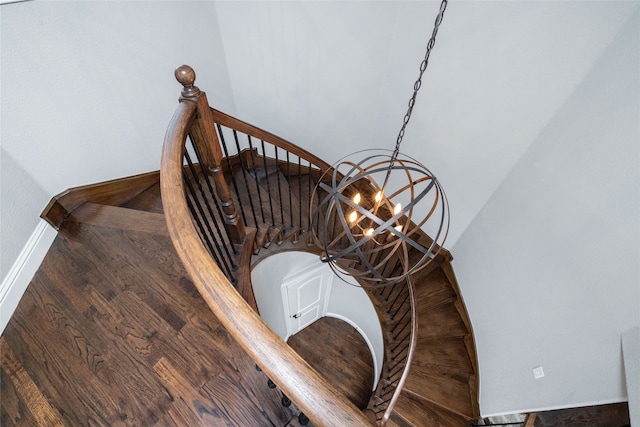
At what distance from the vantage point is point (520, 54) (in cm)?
180

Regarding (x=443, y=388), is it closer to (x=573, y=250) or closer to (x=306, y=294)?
(x=573, y=250)

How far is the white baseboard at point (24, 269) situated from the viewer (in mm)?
1467

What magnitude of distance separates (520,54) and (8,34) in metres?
2.84

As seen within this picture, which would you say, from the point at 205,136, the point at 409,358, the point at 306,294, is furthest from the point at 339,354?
the point at 205,136

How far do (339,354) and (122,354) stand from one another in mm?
3494

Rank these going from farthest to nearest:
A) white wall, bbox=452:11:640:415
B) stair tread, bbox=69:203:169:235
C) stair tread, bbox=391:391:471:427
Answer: stair tread, bbox=391:391:471:427 < stair tread, bbox=69:203:169:235 < white wall, bbox=452:11:640:415

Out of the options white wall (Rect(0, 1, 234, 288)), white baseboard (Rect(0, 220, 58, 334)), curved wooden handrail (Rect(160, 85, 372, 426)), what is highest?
white wall (Rect(0, 1, 234, 288))

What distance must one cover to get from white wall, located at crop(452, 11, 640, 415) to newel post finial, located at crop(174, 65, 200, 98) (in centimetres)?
198

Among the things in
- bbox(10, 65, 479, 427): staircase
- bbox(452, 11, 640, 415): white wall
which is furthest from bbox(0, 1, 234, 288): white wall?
bbox(452, 11, 640, 415): white wall

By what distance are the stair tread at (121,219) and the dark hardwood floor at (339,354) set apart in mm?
3168

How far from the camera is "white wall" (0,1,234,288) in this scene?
4.87 feet

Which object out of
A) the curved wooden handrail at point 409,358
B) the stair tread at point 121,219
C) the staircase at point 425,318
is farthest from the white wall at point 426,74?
the stair tread at point 121,219

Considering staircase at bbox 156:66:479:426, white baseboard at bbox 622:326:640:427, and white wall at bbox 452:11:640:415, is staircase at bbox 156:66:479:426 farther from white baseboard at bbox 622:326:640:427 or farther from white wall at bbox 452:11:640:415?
white baseboard at bbox 622:326:640:427

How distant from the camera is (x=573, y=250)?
1.68 meters
